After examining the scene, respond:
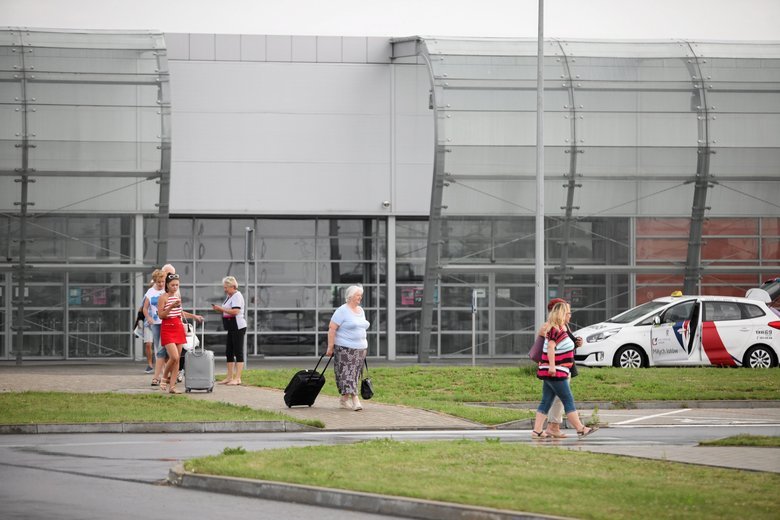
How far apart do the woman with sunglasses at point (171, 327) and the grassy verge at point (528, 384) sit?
230 cm

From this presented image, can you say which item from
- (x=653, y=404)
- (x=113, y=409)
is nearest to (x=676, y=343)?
(x=653, y=404)

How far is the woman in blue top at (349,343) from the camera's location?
57.7 ft

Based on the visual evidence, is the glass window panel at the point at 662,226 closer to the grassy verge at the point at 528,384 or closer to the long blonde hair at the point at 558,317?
the grassy verge at the point at 528,384

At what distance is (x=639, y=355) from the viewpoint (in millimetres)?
26062

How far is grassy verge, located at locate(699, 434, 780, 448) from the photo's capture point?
13.6 m

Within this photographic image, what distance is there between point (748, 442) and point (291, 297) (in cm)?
2420

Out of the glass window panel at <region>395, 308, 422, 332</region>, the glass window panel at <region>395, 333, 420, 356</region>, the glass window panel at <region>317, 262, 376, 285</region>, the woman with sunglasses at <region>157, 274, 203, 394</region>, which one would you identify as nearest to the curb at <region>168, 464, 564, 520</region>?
the woman with sunglasses at <region>157, 274, 203, 394</region>

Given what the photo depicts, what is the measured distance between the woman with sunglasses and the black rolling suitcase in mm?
2262

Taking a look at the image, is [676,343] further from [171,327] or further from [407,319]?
[407,319]

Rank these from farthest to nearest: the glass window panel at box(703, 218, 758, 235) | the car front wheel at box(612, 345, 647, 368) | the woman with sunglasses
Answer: the glass window panel at box(703, 218, 758, 235) < the car front wheel at box(612, 345, 647, 368) < the woman with sunglasses

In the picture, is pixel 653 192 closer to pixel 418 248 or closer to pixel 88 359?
pixel 418 248

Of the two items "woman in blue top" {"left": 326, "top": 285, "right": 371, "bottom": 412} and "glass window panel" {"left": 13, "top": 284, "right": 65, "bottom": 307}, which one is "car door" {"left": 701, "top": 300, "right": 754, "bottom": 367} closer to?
"woman in blue top" {"left": 326, "top": 285, "right": 371, "bottom": 412}

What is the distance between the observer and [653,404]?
2009 centimetres

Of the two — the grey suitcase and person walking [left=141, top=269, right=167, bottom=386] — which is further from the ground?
person walking [left=141, top=269, right=167, bottom=386]
